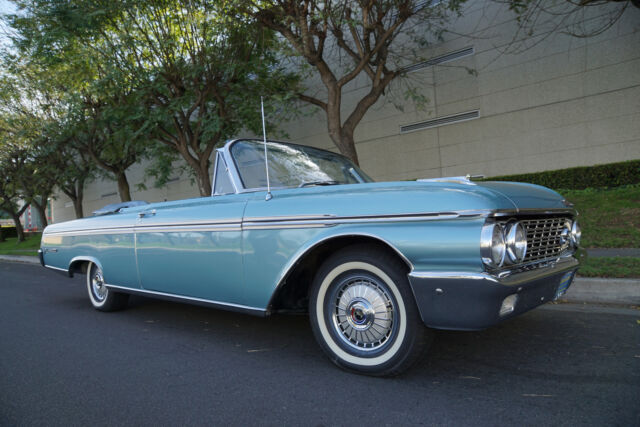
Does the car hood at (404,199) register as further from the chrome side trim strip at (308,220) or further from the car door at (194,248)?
the car door at (194,248)

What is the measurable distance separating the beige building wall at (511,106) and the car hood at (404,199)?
32.3 feet

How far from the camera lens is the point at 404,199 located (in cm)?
242

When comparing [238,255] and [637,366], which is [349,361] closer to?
[238,255]

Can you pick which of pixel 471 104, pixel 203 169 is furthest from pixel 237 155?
pixel 471 104

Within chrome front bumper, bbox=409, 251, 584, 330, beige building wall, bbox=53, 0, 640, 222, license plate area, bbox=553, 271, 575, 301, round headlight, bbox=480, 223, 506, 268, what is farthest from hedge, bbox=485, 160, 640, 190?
round headlight, bbox=480, 223, 506, 268

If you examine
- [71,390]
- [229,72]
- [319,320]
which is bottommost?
[71,390]

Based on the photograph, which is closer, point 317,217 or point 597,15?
point 317,217

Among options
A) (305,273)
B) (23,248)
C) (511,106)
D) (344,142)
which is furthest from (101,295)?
(23,248)

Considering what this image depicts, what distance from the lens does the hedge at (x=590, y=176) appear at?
963cm

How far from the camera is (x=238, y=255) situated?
10.1ft

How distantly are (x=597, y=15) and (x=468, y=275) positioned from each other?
38.0ft

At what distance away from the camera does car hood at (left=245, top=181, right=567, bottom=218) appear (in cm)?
227

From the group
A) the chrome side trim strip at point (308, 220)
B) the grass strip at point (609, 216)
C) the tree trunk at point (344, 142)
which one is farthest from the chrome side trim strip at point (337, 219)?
the tree trunk at point (344, 142)

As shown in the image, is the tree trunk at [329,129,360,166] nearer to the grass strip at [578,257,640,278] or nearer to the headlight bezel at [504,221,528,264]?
the grass strip at [578,257,640,278]
